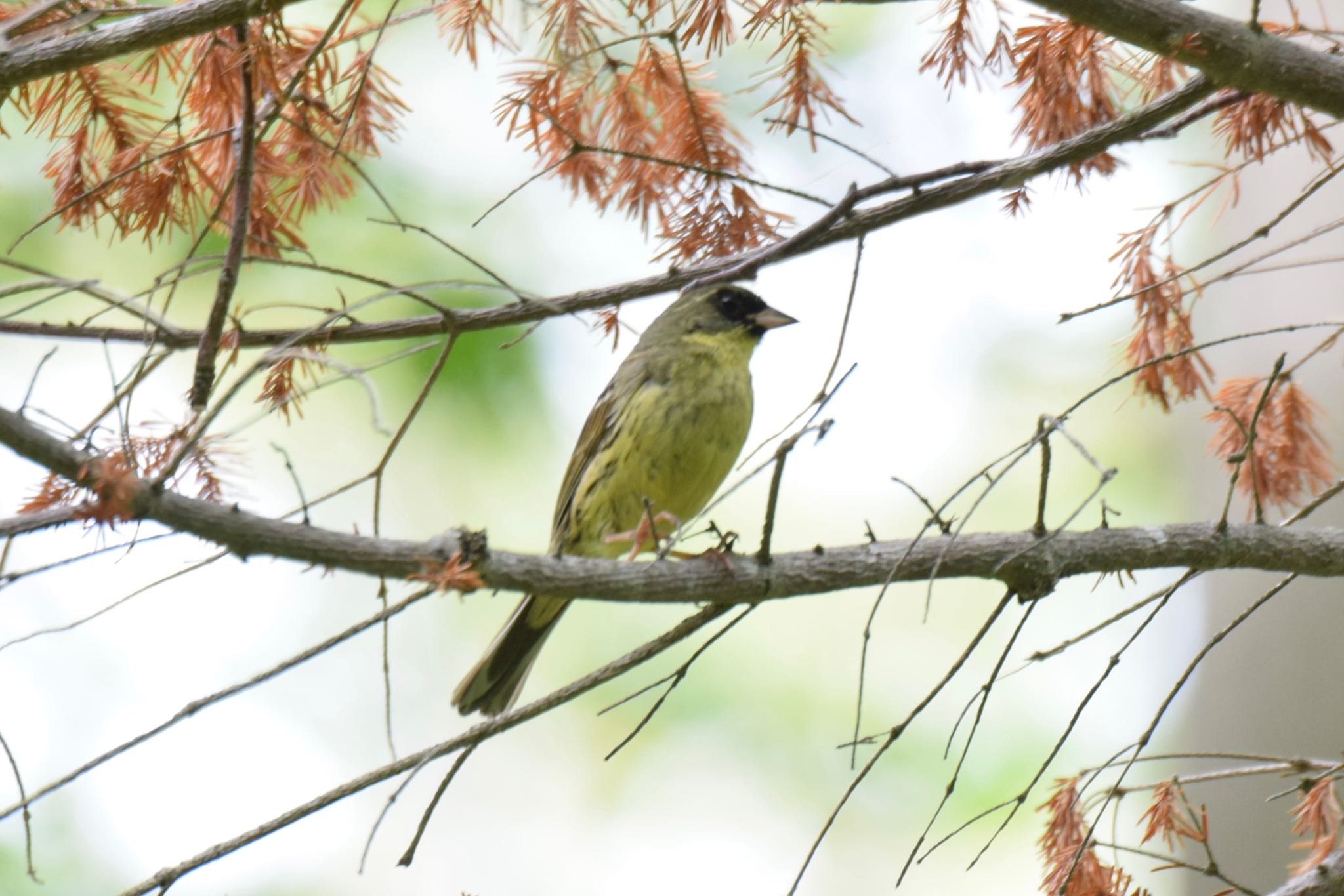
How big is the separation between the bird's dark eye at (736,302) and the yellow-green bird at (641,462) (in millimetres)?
210

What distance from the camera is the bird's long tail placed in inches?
170

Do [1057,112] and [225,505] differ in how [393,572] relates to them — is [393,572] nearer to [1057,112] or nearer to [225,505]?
[225,505]

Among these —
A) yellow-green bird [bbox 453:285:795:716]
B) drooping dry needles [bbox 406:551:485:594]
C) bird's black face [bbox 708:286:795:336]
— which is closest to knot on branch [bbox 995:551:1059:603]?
drooping dry needles [bbox 406:551:485:594]

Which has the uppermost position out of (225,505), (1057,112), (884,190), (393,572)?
(1057,112)

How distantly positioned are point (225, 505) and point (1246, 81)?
2195 mm

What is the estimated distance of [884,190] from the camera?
2.77 metres

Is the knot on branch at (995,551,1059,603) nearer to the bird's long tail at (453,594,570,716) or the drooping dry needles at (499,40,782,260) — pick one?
the drooping dry needles at (499,40,782,260)

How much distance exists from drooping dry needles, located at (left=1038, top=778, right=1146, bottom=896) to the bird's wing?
7.00ft

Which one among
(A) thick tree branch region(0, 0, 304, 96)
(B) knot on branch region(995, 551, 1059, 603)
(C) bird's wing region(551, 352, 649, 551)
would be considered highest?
(A) thick tree branch region(0, 0, 304, 96)

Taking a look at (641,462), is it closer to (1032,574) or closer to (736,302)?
(736,302)

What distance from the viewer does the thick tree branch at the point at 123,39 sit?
Answer: 241 centimetres

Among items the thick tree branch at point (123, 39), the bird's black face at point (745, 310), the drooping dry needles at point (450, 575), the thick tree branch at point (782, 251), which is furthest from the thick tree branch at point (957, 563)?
the bird's black face at point (745, 310)

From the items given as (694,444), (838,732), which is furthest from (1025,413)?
(694,444)

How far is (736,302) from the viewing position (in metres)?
5.11
